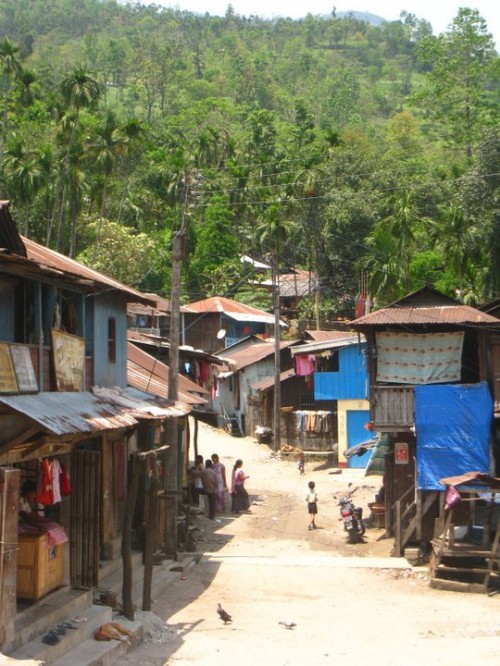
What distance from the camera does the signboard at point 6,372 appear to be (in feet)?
43.3

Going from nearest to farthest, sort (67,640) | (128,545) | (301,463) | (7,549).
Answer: (7,549), (67,640), (128,545), (301,463)

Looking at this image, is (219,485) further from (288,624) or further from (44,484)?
(44,484)

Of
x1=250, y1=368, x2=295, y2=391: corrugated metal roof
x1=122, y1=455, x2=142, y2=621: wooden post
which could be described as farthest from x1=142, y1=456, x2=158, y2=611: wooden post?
x1=250, y1=368, x2=295, y2=391: corrugated metal roof

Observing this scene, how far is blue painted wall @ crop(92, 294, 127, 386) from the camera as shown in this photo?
730 inches

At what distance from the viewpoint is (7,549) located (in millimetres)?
11258

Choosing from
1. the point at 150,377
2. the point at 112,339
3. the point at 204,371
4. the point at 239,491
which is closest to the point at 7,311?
the point at 112,339

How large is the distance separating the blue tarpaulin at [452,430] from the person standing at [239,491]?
6.59 m

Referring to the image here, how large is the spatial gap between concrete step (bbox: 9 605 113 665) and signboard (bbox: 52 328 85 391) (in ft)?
12.3

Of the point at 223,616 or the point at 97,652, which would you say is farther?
the point at 223,616

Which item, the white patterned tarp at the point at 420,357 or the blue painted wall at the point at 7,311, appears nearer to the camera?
the blue painted wall at the point at 7,311

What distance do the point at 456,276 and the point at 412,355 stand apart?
69.5ft

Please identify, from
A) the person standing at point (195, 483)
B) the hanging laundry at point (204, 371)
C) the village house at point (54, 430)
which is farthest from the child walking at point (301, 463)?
the village house at point (54, 430)

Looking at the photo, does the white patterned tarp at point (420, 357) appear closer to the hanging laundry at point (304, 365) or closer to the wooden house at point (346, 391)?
the wooden house at point (346, 391)

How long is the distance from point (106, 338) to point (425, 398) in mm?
8006
